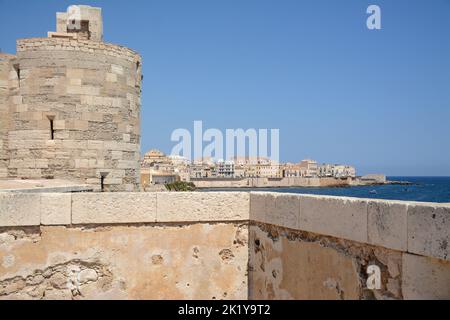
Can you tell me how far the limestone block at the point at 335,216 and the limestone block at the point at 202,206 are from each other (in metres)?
0.99

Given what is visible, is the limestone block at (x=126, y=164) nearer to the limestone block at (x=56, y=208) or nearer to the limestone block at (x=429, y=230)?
the limestone block at (x=56, y=208)

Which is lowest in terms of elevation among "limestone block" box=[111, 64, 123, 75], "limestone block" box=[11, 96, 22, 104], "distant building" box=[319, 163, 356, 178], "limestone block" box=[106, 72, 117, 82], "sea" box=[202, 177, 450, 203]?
"sea" box=[202, 177, 450, 203]

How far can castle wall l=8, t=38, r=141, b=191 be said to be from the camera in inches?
411

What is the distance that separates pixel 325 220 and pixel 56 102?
831cm

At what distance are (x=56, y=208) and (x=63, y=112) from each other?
21.5 feet

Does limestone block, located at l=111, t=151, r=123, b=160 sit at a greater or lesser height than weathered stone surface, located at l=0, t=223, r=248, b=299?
greater

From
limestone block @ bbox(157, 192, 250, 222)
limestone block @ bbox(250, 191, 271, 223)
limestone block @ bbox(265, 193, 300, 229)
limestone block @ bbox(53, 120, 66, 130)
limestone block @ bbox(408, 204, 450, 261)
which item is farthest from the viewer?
limestone block @ bbox(53, 120, 66, 130)

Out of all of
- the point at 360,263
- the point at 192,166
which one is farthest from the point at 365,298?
the point at 192,166

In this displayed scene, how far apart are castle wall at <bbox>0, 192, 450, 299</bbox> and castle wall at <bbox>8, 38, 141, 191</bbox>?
20.8 ft

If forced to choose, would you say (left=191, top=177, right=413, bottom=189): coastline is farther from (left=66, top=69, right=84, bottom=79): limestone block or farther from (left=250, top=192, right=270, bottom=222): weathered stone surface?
(left=250, top=192, right=270, bottom=222): weathered stone surface

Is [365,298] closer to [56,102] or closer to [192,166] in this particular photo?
[56,102]

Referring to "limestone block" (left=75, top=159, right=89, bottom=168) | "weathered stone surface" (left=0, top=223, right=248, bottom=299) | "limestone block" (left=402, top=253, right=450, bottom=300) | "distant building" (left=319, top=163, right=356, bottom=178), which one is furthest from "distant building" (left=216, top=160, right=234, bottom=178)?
"limestone block" (left=402, top=253, right=450, bottom=300)

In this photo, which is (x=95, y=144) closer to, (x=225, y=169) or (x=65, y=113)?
(x=65, y=113)

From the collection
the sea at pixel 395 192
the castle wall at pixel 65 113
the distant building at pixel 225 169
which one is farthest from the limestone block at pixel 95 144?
the distant building at pixel 225 169
